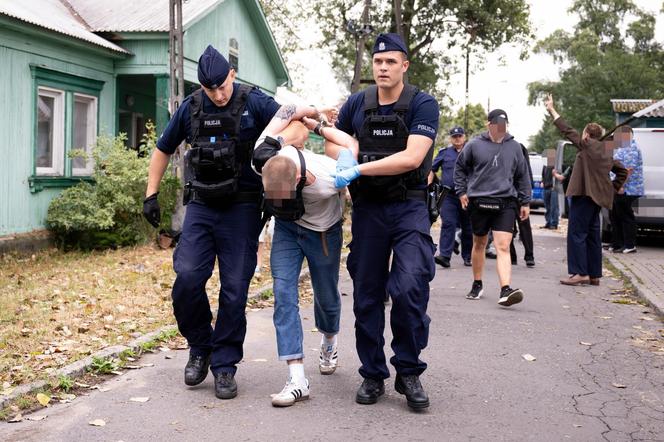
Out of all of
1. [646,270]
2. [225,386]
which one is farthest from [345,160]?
[646,270]

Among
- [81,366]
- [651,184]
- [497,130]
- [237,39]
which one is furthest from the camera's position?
[237,39]

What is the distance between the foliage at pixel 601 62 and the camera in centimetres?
5959

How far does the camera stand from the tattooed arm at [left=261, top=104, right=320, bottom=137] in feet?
16.3

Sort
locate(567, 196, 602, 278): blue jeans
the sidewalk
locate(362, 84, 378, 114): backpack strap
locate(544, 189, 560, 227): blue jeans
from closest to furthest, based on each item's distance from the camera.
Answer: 1. locate(362, 84, 378, 114): backpack strap
2. the sidewalk
3. locate(567, 196, 602, 278): blue jeans
4. locate(544, 189, 560, 227): blue jeans

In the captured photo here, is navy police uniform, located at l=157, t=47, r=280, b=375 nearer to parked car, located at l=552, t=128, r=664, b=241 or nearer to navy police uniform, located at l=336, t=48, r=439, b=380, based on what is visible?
navy police uniform, located at l=336, t=48, r=439, b=380

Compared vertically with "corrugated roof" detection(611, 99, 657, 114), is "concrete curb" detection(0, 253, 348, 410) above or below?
below

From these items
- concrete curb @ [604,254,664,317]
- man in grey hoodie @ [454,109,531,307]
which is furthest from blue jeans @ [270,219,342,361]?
concrete curb @ [604,254,664,317]

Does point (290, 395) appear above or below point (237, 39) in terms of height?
below

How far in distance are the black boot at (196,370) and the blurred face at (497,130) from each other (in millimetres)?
4773

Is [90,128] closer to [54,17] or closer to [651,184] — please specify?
[54,17]

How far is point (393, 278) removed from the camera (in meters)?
5.03

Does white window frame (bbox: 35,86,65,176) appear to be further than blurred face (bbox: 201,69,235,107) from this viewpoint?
Yes

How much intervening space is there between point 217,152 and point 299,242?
744 millimetres

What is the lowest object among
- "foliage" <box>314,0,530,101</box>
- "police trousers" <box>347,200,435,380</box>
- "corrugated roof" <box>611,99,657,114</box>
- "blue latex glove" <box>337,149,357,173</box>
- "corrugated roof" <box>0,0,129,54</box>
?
"police trousers" <box>347,200,435,380</box>
